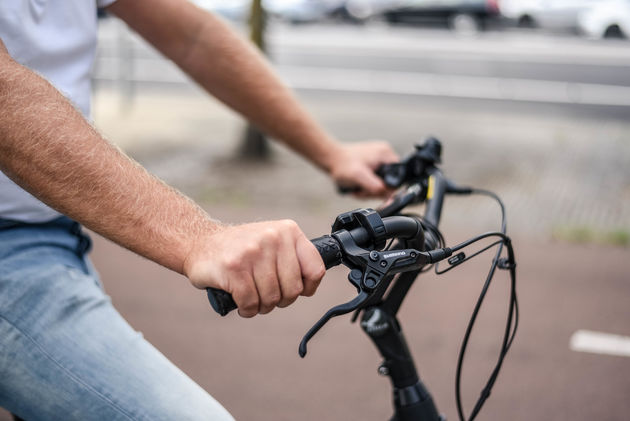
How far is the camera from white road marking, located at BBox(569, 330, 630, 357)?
4.38m

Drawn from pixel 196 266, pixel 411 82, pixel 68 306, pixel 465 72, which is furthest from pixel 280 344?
pixel 465 72

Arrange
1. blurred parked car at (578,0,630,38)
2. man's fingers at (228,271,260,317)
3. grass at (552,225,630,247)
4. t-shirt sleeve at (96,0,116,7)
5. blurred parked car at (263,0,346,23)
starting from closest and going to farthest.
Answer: man's fingers at (228,271,260,317)
t-shirt sleeve at (96,0,116,7)
grass at (552,225,630,247)
blurred parked car at (578,0,630,38)
blurred parked car at (263,0,346,23)

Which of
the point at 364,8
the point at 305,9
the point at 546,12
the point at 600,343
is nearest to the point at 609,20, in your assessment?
the point at 546,12

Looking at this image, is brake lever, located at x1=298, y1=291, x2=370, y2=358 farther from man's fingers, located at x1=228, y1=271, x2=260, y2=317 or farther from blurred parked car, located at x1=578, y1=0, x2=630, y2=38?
blurred parked car, located at x1=578, y1=0, x2=630, y2=38

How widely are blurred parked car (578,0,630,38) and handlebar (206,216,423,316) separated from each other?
70.3ft

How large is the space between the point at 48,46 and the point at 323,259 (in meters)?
0.79

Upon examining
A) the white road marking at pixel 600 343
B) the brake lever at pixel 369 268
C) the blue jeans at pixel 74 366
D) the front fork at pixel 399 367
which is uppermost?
the brake lever at pixel 369 268

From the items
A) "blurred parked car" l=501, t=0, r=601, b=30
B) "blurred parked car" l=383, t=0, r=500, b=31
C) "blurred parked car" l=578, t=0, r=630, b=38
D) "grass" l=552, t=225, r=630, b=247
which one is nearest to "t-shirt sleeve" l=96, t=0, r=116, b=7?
"grass" l=552, t=225, r=630, b=247

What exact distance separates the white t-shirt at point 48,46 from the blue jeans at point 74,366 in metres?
0.15

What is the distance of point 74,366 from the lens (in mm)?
1434

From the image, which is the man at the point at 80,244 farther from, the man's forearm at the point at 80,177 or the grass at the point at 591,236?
the grass at the point at 591,236

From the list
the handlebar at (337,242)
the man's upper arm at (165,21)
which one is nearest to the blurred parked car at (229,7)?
the man's upper arm at (165,21)

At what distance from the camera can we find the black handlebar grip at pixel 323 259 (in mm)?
1218

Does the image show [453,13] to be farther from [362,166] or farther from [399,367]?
[399,367]
